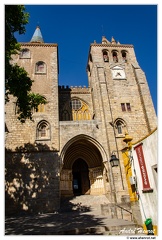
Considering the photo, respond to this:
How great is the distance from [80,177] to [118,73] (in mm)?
12056

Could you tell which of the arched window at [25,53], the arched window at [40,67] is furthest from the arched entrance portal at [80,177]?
the arched window at [25,53]

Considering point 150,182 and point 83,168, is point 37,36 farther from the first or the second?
point 150,182

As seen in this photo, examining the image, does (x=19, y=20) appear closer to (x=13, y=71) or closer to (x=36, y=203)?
(x=13, y=71)

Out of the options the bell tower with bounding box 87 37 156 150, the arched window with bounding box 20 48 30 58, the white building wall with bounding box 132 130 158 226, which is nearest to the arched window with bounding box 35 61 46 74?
the arched window with bounding box 20 48 30 58

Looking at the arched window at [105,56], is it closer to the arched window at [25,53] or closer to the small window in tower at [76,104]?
the small window in tower at [76,104]

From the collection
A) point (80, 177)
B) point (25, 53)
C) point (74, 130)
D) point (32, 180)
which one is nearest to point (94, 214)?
point (32, 180)

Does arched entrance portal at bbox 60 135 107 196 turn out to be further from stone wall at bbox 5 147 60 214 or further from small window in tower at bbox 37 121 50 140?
small window in tower at bbox 37 121 50 140

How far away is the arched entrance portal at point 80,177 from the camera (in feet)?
60.2

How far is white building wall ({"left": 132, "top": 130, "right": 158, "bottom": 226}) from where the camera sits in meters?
6.42

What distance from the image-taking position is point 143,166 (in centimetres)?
714

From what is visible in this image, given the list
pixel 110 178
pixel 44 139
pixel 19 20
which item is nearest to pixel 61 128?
pixel 44 139

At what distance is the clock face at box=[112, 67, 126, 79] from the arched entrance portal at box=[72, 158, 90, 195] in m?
9.93

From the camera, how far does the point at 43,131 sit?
15.4 metres

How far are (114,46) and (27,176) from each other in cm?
1751
